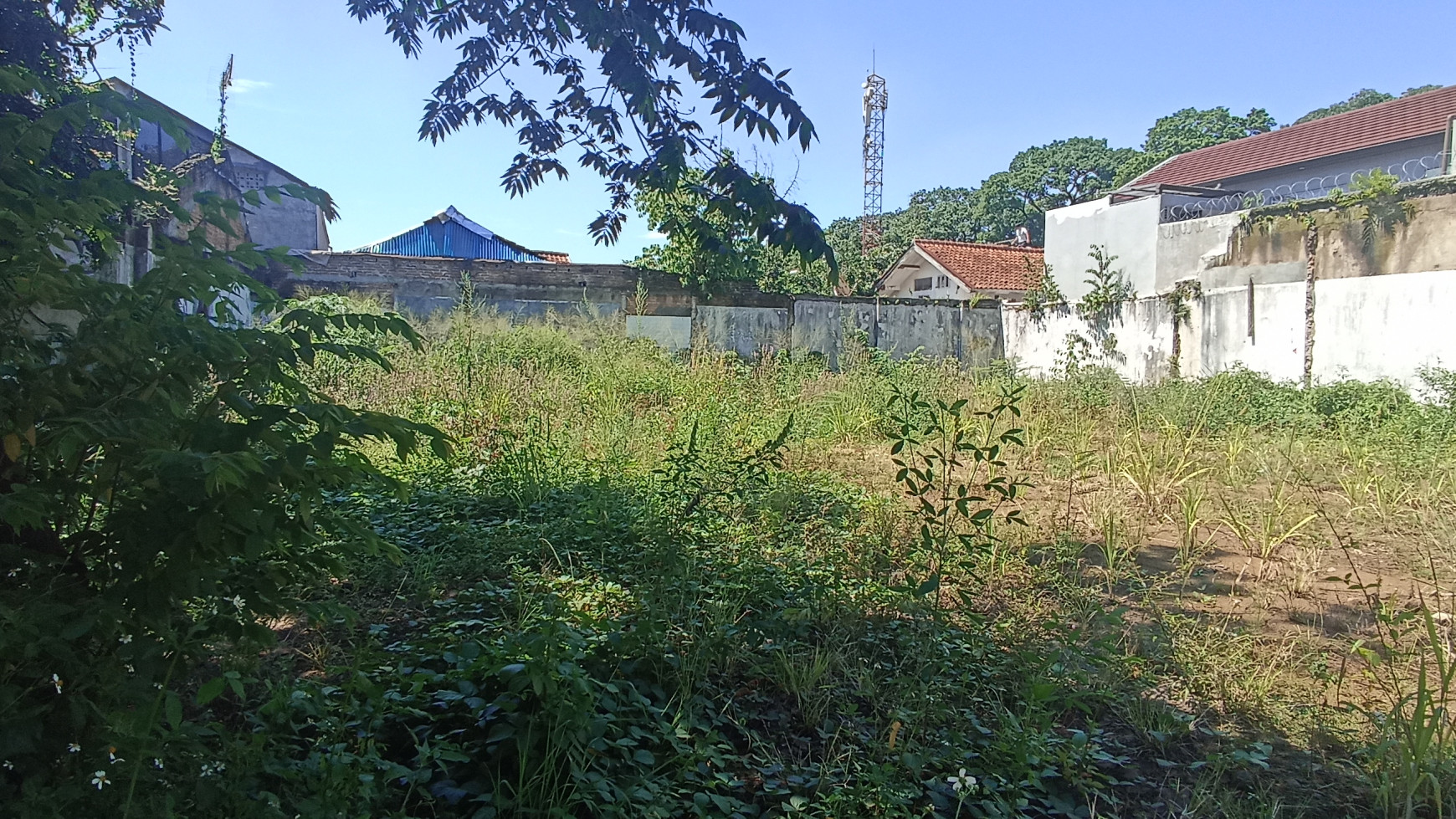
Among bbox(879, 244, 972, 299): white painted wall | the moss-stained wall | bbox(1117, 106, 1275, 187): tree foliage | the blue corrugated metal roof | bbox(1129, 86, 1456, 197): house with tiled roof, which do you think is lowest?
the moss-stained wall

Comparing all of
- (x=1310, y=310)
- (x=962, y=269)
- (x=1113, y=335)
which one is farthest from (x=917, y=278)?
(x=1310, y=310)

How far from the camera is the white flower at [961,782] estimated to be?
1824 mm

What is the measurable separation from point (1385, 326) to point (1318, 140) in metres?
13.3

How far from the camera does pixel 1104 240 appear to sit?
13562 millimetres

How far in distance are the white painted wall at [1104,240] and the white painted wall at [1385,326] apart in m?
2.97

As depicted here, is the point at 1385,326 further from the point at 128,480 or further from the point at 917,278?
the point at 917,278

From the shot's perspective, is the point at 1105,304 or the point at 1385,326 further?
the point at 1105,304

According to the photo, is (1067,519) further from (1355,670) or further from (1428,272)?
(1428,272)

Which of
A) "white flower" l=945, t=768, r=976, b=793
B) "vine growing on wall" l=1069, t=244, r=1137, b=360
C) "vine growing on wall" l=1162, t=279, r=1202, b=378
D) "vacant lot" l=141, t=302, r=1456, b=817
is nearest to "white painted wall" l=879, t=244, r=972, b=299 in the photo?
"vine growing on wall" l=1069, t=244, r=1137, b=360

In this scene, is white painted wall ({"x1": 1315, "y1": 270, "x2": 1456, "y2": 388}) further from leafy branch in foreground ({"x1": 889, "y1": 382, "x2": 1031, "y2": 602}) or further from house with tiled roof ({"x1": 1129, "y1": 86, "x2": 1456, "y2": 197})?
house with tiled roof ({"x1": 1129, "y1": 86, "x2": 1456, "y2": 197})

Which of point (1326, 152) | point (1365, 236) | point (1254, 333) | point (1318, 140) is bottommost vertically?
point (1254, 333)

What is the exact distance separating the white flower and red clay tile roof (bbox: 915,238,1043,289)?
20.2 m

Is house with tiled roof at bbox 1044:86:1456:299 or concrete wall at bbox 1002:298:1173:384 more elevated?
house with tiled roof at bbox 1044:86:1456:299

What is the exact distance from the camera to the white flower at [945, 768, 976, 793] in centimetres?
182
